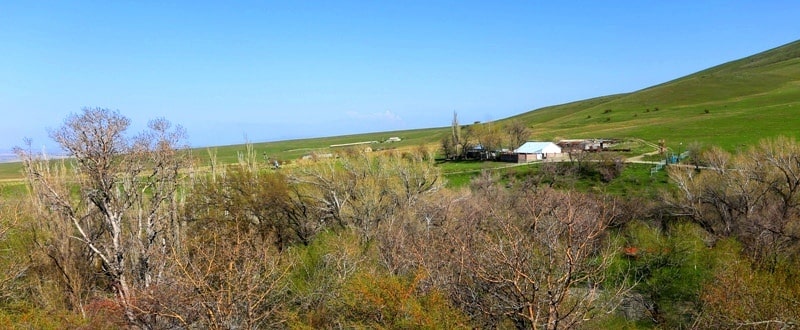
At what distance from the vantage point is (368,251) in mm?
31922

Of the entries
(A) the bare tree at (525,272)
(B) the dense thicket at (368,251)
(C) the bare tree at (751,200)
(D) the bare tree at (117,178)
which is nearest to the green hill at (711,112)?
(C) the bare tree at (751,200)

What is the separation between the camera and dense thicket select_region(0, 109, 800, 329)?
17391mm

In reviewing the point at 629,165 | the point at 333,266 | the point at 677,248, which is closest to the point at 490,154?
the point at 629,165

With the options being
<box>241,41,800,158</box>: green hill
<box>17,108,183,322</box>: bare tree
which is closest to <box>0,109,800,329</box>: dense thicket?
<box>17,108,183,322</box>: bare tree

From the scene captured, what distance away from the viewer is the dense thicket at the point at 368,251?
685 inches

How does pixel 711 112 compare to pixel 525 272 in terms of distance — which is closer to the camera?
pixel 525 272

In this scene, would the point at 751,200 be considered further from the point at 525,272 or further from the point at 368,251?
the point at 525,272

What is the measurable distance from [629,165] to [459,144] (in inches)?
1889

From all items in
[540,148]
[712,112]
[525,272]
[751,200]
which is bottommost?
[751,200]

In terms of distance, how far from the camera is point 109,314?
2289 cm

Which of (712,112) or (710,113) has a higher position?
(712,112)

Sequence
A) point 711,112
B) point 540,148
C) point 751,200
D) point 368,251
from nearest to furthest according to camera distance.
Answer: point 368,251 < point 751,200 < point 540,148 < point 711,112

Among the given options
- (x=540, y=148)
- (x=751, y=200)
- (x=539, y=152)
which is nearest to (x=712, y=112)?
(x=540, y=148)

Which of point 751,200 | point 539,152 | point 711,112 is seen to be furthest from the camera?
point 711,112
